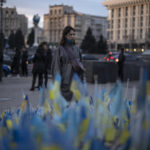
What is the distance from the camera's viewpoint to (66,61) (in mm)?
3926

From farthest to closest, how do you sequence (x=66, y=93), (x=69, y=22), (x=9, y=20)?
1. (x=69, y=22)
2. (x=9, y=20)
3. (x=66, y=93)

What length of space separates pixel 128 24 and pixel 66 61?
94104mm

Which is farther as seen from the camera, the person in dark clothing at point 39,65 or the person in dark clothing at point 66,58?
the person in dark clothing at point 39,65

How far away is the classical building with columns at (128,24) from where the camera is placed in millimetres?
89125

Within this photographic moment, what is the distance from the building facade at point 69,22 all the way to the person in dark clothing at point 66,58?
407ft

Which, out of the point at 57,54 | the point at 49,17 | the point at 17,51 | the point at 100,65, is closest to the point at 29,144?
the point at 57,54

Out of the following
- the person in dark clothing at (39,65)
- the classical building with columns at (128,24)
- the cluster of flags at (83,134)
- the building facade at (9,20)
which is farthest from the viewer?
the building facade at (9,20)

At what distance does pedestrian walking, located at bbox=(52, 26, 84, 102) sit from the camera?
382 cm

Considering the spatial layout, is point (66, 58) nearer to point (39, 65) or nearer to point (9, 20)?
point (39, 65)

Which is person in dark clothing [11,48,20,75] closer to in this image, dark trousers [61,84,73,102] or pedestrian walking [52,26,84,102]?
pedestrian walking [52,26,84,102]

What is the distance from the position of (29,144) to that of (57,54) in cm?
243

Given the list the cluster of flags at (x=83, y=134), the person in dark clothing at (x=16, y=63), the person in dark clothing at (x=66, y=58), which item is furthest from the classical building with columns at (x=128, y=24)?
the cluster of flags at (x=83, y=134)

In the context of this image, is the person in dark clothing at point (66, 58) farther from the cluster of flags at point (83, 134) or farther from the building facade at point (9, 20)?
the building facade at point (9, 20)

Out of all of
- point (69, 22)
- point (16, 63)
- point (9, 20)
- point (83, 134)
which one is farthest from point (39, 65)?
point (69, 22)
